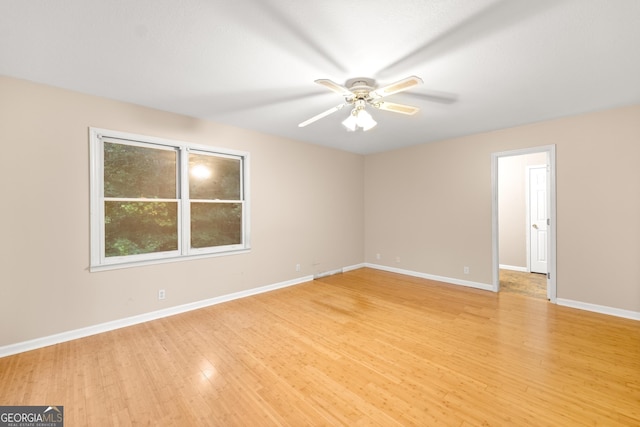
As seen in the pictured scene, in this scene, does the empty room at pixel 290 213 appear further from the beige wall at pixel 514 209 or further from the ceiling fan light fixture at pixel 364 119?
the beige wall at pixel 514 209

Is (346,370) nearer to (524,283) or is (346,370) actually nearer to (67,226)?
(67,226)

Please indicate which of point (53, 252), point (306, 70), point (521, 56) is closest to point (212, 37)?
point (306, 70)

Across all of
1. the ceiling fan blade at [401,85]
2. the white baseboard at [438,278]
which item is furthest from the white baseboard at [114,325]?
the ceiling fan blade at [401,85]

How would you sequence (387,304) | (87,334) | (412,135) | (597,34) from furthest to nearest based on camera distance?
(412,135)
(387,304)
(87,334)
(597,34)

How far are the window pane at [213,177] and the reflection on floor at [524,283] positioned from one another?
469 cm

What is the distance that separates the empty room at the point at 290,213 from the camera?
5.65 feet

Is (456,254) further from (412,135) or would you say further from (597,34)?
(597,34)

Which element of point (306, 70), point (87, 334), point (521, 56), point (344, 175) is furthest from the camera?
point (344, 175)

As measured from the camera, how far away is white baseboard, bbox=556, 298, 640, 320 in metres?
3.12

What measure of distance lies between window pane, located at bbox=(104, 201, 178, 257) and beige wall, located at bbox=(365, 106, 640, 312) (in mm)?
4056

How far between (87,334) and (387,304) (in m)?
3.53

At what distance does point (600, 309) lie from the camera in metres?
3.31

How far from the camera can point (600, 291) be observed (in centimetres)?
331

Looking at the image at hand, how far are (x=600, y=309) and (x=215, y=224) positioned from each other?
5.27 m
